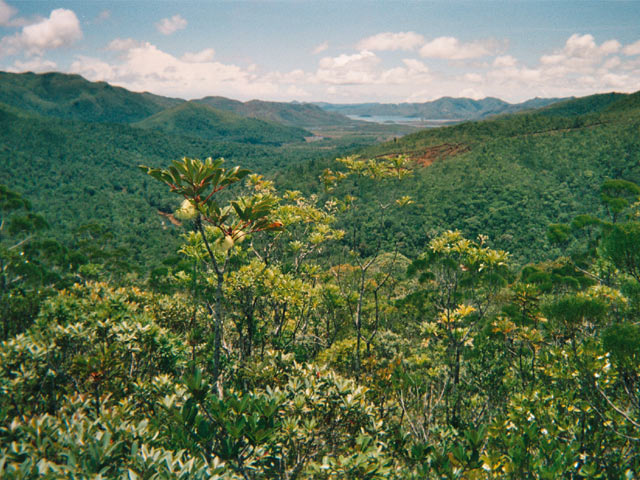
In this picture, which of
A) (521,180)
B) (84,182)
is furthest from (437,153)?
(84,182)

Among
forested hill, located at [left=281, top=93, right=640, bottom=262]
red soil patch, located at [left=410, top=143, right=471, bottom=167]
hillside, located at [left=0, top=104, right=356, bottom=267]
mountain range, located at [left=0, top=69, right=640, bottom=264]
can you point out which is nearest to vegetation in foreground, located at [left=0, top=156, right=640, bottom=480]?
mountain range, located at [left=0, top=69, right=640, bottom=264]

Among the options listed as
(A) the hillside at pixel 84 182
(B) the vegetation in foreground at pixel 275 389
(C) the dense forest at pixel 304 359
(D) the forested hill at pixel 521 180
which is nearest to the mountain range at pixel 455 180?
(D) the forested hill at pixel 521 180

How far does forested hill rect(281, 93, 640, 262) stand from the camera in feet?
205

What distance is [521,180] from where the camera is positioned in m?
71.9

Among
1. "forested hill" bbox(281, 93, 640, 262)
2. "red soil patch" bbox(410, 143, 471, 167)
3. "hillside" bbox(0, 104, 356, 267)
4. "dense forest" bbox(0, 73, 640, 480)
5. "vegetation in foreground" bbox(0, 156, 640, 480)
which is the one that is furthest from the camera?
"red soil patch" bbox(410, 143, 471, 167)

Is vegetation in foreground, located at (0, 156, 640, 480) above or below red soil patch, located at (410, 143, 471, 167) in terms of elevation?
below

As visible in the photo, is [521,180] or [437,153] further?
[437,153]

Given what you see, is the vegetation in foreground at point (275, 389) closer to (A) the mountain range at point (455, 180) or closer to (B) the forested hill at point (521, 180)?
(A) the mountain range at point (455, 180)

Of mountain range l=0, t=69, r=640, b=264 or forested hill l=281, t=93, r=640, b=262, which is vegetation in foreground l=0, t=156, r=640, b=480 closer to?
mountain range l=0, t=69, r=640, b=264

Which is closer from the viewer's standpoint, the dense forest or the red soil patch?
the dense forest

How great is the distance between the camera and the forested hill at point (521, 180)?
205 ft

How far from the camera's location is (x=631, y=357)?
5070mm

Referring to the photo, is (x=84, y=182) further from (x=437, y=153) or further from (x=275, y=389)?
(x=275, y=389)

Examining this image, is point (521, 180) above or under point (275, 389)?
under
